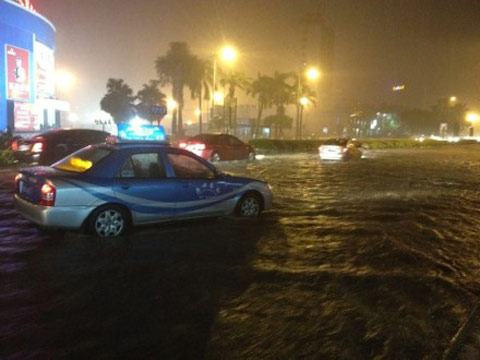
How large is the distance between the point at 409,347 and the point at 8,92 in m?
43.5

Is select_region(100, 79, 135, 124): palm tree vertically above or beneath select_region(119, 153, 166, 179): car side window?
above

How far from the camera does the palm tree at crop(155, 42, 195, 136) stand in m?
65.9

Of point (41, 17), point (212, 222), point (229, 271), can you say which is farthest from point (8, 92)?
point (229, 271)

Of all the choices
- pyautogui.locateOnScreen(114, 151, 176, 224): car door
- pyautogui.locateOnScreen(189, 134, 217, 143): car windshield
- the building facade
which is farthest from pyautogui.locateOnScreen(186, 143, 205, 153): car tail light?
the building facade

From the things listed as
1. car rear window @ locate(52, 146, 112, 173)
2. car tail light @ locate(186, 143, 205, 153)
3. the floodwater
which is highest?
car rear window @ locate(52, 146, 112, 173)

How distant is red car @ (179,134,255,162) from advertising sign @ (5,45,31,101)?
2547cm

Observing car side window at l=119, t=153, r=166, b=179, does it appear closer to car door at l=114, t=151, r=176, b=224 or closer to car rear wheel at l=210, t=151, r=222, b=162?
car door at l=114, t=151, r=176, b=224

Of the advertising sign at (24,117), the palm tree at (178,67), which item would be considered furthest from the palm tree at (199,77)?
the advertising sign at (24,117)

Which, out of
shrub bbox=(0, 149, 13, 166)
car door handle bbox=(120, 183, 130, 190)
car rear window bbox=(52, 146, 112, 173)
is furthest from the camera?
shrub bbox=(0, 149, 13, 166)

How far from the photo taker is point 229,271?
20.0ft

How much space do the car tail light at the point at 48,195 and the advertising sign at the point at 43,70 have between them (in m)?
43.3

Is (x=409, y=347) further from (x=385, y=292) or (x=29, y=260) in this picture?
(x=29, y=260)

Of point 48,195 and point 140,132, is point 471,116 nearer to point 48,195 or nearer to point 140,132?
point 140,132

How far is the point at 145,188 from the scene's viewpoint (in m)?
7.49
